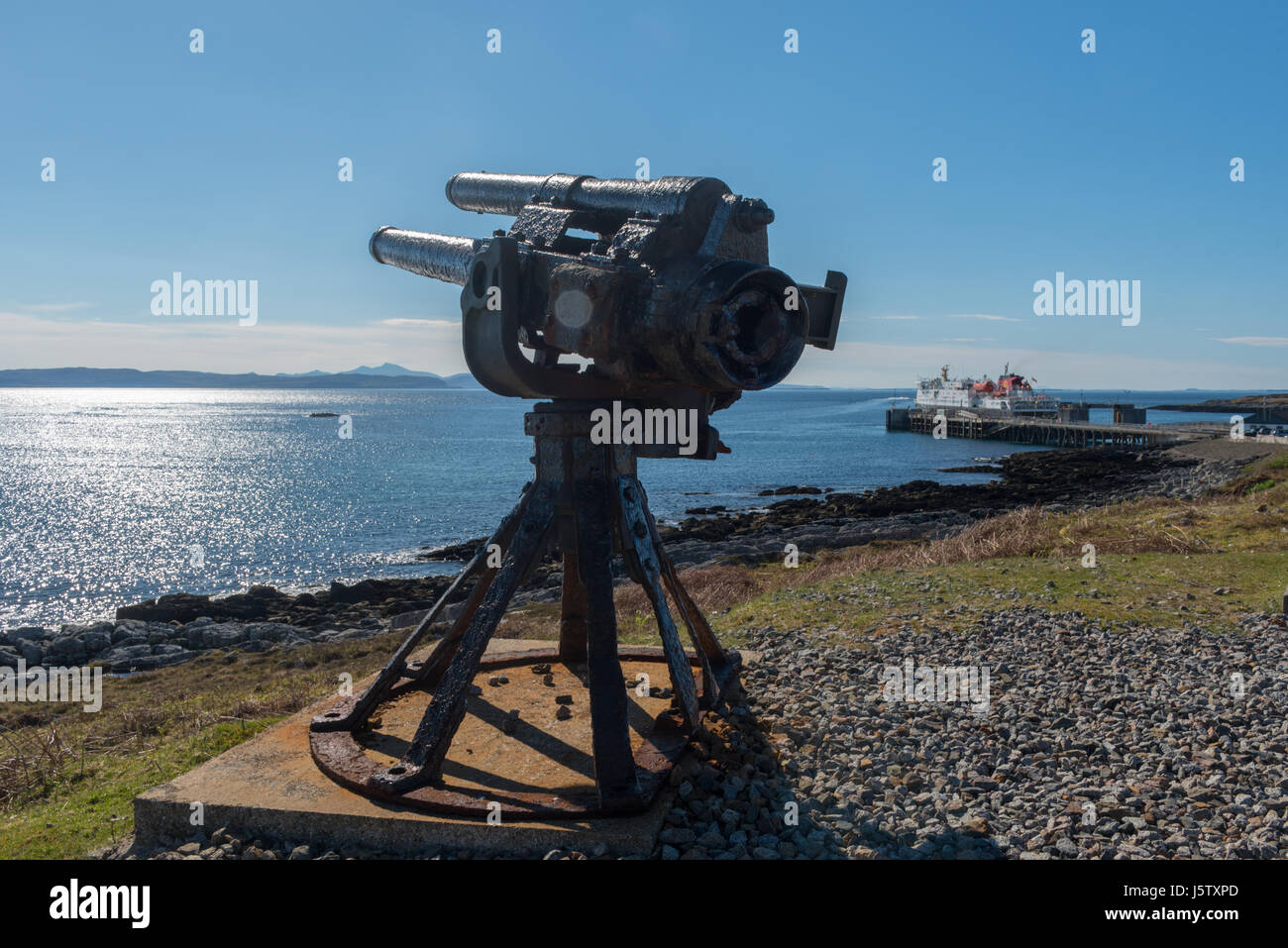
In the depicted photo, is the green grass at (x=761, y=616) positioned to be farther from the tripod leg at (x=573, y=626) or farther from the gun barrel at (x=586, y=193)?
the gun barrel at (x=586, y=193)

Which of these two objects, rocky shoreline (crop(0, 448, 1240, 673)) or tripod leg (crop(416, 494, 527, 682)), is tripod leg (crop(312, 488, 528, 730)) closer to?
tripod leg (crop(416, 494, 527, 682))

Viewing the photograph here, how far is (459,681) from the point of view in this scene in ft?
17.2

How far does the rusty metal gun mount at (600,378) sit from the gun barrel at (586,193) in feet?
0.04

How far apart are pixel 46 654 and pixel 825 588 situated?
15.8 meters

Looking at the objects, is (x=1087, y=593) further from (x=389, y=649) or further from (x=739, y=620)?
(x=389, y=649)

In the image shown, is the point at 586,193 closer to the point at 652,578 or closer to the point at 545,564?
the point at 652,578

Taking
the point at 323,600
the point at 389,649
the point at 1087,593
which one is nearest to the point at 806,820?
the point at 1087,593

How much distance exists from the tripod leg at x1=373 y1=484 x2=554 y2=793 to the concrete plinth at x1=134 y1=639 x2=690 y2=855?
0.20 m

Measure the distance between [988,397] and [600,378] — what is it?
98225 mm

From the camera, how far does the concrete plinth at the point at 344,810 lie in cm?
468

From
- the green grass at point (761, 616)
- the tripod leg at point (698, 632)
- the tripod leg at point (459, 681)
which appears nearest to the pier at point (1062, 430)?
the green grass at point (761, 616)

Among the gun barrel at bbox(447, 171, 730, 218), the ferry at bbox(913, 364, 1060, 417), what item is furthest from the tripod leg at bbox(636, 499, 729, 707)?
the ferry at bbox(913, 364, 1060, 417)
